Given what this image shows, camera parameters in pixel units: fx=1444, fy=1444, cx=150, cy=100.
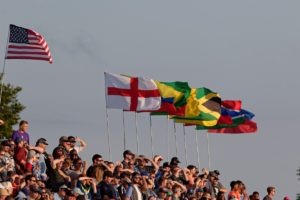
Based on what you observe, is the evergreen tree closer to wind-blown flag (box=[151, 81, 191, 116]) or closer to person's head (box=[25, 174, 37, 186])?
wind-blown flag (box=[151, 81, 191, 116])

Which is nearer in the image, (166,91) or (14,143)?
(14,143)

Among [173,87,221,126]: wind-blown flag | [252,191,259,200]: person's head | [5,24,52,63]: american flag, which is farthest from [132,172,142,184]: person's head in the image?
[173,87,221,126]: wind-blown flag

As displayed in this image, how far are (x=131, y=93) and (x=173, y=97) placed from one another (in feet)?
18.2

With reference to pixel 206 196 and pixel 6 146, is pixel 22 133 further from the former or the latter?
pixel 206 196

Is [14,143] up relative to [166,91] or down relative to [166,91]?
down

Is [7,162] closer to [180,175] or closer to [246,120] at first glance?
[180,175]

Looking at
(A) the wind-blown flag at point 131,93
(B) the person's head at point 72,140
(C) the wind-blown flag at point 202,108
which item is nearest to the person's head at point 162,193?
(B) the person's head at point 72,140

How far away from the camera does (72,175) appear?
126 feet

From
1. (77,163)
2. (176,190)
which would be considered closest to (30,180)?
(77,163)

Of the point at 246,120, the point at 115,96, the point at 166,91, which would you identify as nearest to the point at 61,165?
the point at 115,96

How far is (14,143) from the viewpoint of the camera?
3853cm

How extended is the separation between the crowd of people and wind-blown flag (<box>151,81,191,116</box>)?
16285mm

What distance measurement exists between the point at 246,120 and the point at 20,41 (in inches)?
972

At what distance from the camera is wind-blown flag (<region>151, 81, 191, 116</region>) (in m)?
60.8
